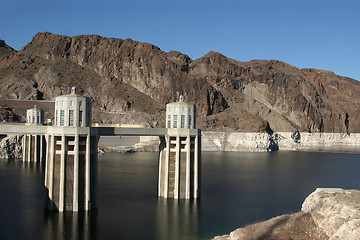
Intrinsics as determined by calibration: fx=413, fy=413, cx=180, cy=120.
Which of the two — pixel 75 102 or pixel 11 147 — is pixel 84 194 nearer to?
pixel 75 102

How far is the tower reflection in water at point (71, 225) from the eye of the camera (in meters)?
35.8

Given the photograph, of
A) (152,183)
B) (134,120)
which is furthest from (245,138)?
(152,183)

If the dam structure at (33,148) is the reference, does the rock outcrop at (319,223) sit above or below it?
below

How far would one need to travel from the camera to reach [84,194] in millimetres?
40281

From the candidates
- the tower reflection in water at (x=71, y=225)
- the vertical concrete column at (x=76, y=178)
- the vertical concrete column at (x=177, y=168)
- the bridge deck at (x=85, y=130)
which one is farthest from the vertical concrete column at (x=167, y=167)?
the vertical concrete column at (x=76, y=178)

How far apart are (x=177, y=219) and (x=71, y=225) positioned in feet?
34.4

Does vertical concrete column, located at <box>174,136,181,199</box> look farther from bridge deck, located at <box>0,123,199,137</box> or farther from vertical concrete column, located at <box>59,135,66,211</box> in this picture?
vertical concrete column, located at <box>59,135,66,211</box>

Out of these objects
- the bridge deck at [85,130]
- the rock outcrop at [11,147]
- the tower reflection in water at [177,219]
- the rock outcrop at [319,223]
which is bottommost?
the tower reflection in water at [177,219]

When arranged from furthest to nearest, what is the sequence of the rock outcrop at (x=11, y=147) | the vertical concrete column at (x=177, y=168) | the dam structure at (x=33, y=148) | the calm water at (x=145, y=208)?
the rock outcrop at (x=11, y=147), the dam structure at (x=33, y=148), the vertical concrete column at (x=177, y=168), the calm water at (x=145, y=208)

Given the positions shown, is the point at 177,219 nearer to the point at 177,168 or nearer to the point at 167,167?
the point at 177,168

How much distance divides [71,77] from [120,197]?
159085mm

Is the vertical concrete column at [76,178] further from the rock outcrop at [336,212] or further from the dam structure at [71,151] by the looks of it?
the rock outcrop at [336,212]

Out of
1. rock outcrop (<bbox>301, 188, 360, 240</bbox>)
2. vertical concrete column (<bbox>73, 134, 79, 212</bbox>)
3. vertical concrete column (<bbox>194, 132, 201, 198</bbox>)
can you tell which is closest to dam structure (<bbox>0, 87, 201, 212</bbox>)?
vertical concrete column (<bbox>73, 134, 79, 212</bbox>)

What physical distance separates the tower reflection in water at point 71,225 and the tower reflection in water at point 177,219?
6145mm
